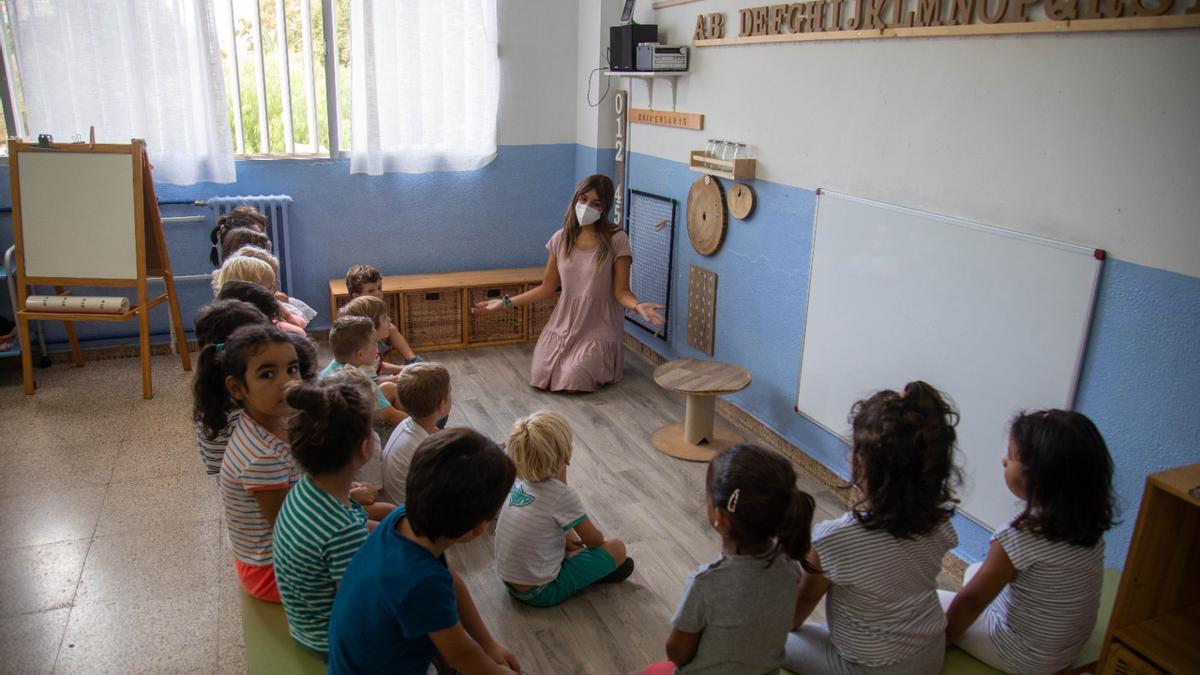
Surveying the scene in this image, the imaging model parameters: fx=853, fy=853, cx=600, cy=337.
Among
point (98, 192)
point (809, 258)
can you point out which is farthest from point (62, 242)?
point (809, 258)

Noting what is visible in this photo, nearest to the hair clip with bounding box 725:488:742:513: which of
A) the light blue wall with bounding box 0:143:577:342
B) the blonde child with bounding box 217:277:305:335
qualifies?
the blonde child with bounding box 217:277:305:335

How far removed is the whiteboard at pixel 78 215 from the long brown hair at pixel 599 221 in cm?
212

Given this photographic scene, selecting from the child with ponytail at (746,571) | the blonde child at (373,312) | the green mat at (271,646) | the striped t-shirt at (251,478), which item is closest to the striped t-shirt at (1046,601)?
the child with ponytail at (746,571)

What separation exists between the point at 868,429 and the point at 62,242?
3987 millimetres

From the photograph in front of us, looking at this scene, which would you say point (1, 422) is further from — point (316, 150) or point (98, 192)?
point (316, 150)

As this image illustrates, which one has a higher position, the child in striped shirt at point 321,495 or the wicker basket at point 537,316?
the child in striped shirt at point 321,495

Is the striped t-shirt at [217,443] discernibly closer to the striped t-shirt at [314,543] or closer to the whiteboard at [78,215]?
the striped t-shirt at [314,543]

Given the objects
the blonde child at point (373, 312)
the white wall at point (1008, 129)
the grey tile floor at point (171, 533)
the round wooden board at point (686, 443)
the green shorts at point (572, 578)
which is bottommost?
the grey tile floor at point (171, 533)

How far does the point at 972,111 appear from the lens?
266 centimetres

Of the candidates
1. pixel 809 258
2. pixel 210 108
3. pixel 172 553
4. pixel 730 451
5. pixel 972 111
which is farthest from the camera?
pixel 210 108

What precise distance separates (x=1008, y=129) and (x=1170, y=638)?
1.47 metres

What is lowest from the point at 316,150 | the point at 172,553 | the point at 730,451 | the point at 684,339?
the point at 172,553

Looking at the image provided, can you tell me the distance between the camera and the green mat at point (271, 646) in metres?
1.88

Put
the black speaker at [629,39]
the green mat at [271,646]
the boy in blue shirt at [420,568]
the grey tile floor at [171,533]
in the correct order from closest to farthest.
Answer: the boy in blue shirt at [420,568], the green mat at [271,646], the grey tile floor at [171,533], the black speaker at [629,39]
